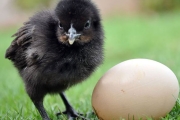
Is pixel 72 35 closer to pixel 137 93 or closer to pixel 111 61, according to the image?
pixel 137 93

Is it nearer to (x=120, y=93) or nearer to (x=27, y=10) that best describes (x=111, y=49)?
(x=120, y=93)

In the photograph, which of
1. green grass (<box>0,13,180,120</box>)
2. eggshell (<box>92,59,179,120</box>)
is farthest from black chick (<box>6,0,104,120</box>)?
green grass (<box>0,13,180,120</box>)

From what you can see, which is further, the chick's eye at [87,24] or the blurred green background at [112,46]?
the blurred green background at [112,46]

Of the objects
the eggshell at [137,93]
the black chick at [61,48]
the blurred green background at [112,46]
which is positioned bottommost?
the blurred green background at [112,46]

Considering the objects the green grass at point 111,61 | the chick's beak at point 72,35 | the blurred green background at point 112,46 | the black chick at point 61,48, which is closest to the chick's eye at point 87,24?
the black chick at point 61,48

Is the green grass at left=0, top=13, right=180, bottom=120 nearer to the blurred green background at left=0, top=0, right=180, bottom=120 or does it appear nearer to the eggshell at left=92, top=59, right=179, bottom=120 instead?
the blurred green background at left=0, top=0, right=180, bottom=120

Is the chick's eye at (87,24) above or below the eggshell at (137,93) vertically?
above

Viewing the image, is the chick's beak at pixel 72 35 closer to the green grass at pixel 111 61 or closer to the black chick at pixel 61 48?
the black chick at pixel 61 48

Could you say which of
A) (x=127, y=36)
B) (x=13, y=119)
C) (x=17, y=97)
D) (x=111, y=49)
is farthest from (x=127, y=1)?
(x=13, y=119)
